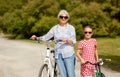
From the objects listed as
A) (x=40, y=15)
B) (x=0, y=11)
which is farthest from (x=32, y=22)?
(x=0, y=11)

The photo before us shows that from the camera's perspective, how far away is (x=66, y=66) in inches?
297

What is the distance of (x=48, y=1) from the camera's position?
37.4 meters

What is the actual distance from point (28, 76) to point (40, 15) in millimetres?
27642

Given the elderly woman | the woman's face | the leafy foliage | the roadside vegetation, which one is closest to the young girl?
the elderly woman

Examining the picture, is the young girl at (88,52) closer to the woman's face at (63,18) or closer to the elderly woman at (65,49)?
the elderly woman at (65,49)

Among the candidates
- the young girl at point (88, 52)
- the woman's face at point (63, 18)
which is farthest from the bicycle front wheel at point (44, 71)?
the woman's face at point (63, 18)

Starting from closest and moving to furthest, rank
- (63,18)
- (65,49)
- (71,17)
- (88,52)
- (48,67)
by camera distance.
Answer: (88,52) → (63,18) → (65,49) → (48,67) → (71,17)

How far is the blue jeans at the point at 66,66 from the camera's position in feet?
24.6

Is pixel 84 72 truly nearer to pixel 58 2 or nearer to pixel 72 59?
pixel 72 59

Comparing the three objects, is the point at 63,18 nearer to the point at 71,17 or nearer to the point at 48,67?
the point at 48,67

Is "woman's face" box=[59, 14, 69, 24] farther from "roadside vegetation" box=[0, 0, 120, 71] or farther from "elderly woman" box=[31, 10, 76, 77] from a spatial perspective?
"roadside vegetation" box=[0, 0, 120, 71]

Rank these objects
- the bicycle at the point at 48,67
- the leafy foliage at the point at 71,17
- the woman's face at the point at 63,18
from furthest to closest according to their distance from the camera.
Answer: the leafy foliage at the point at 71,17 < the bicycle at the point at 48,67 < the woman's face at the point at 63,18

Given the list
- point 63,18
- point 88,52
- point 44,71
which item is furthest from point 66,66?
point 63,18

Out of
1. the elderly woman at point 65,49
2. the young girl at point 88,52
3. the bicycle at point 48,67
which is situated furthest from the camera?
the bicycle at point 48,67
